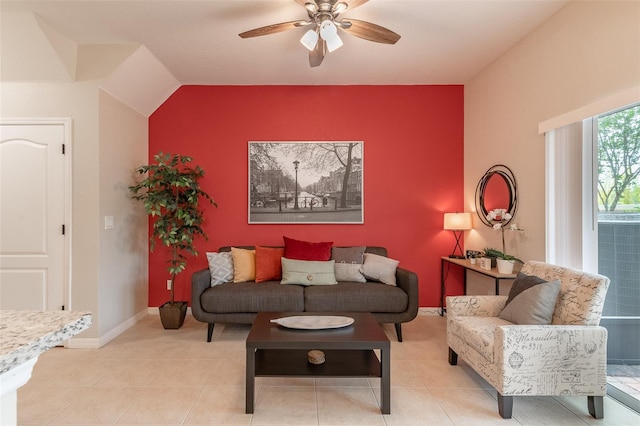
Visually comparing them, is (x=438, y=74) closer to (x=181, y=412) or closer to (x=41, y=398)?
(x=181, y=412)

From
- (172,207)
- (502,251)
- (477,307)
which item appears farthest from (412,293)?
(172,207)

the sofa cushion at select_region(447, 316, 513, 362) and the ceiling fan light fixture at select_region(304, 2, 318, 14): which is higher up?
the ceiling fan light fixture at select_region(304, 2, 318, 14)

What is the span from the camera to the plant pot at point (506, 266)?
3.06 m

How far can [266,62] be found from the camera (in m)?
3.61

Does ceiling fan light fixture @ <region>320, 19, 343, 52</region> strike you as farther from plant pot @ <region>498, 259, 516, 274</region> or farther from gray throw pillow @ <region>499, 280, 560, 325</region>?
plant pot @ <region>498, 259, 516, 274</region>

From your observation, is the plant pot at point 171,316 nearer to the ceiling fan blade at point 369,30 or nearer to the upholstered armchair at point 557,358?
the upholstered armchair at point 557,358

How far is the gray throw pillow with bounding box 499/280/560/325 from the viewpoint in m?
2.25

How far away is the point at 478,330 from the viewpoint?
2.39 metres

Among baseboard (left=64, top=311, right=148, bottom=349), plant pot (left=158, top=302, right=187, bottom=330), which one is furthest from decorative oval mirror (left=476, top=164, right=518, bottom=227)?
baseboard (left=64, top=311, right=148, bottom=349)

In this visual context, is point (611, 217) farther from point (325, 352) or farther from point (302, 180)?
point (302, 180)

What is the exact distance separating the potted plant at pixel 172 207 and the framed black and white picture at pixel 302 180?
0.69 meters

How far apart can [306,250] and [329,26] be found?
2.25 m

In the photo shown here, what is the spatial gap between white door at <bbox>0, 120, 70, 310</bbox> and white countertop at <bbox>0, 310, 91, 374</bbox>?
9.52 ft

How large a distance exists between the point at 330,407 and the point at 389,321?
129 cm
